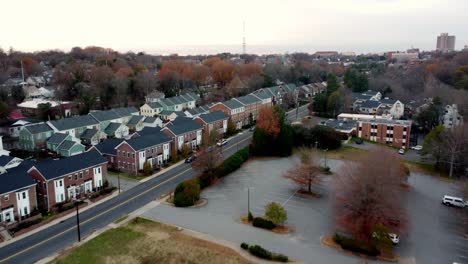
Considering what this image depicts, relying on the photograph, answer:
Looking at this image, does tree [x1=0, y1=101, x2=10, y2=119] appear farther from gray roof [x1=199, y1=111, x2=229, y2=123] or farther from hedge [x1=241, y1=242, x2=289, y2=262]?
hedge [x1=241, y1=242, x2=289, y2=262]

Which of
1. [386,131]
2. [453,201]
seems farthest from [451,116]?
[453,201]

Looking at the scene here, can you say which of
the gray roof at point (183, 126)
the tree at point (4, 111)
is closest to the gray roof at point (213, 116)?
the gray roof at point (183, 126)

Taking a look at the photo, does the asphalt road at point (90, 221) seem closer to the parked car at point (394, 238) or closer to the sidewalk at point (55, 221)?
the sidewalk at point (55, 221)

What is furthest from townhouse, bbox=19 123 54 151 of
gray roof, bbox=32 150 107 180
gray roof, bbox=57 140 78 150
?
gray roof, bbox=32 150 107 180

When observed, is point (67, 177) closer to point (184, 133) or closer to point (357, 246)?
point (184, 133)

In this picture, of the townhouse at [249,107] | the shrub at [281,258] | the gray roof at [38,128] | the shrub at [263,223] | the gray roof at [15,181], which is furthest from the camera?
the townhouse at [249,107]

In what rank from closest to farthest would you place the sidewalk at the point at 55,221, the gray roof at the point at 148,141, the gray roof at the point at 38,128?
1. the sidewalk at the point at 55,221
2. the gray roof at the point at 148,141
3. the gray roof at the point at 38,128

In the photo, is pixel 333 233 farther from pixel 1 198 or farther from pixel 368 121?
pixel 368 121

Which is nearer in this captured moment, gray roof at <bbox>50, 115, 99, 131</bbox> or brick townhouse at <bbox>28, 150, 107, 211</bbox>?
brick townhouse at <bbox>28, 150, 107, 211</bbox>
